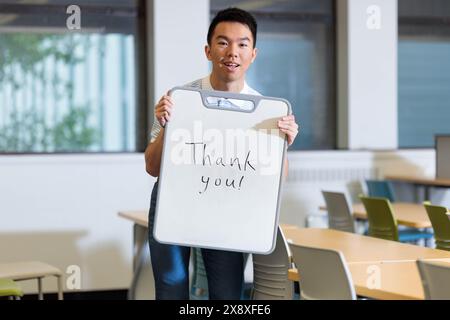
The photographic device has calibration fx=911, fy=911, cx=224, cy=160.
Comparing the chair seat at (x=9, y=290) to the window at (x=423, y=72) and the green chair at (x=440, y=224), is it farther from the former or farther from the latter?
the window at (x=423, y=72)

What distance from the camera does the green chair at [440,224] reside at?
4957 mm

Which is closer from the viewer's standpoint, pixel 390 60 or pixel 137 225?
pixel 137 225

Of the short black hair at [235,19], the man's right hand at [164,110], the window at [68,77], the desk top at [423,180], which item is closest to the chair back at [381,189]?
the desk top at [423,180]

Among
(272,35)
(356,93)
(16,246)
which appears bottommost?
(16,246)

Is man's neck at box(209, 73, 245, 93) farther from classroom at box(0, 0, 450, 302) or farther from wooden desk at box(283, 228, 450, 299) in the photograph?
classroom at box(0, 0, 450, 302)

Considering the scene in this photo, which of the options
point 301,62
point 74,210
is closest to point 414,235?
point 301,62

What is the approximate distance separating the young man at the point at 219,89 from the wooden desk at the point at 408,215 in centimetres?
297

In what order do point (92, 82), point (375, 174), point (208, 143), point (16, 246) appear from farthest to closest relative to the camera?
1. point (375, 174)
2. point (92, 82)
3. point (16, 246)
4. point (208, 143)

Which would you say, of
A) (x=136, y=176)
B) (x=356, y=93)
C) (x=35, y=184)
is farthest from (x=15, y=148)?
(x=356, y=93)

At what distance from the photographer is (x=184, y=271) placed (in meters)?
2.92

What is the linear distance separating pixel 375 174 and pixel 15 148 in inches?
118

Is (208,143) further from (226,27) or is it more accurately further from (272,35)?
(272,35)

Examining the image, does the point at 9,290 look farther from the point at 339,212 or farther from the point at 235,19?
the point at 339,212

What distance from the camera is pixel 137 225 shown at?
245 inches
